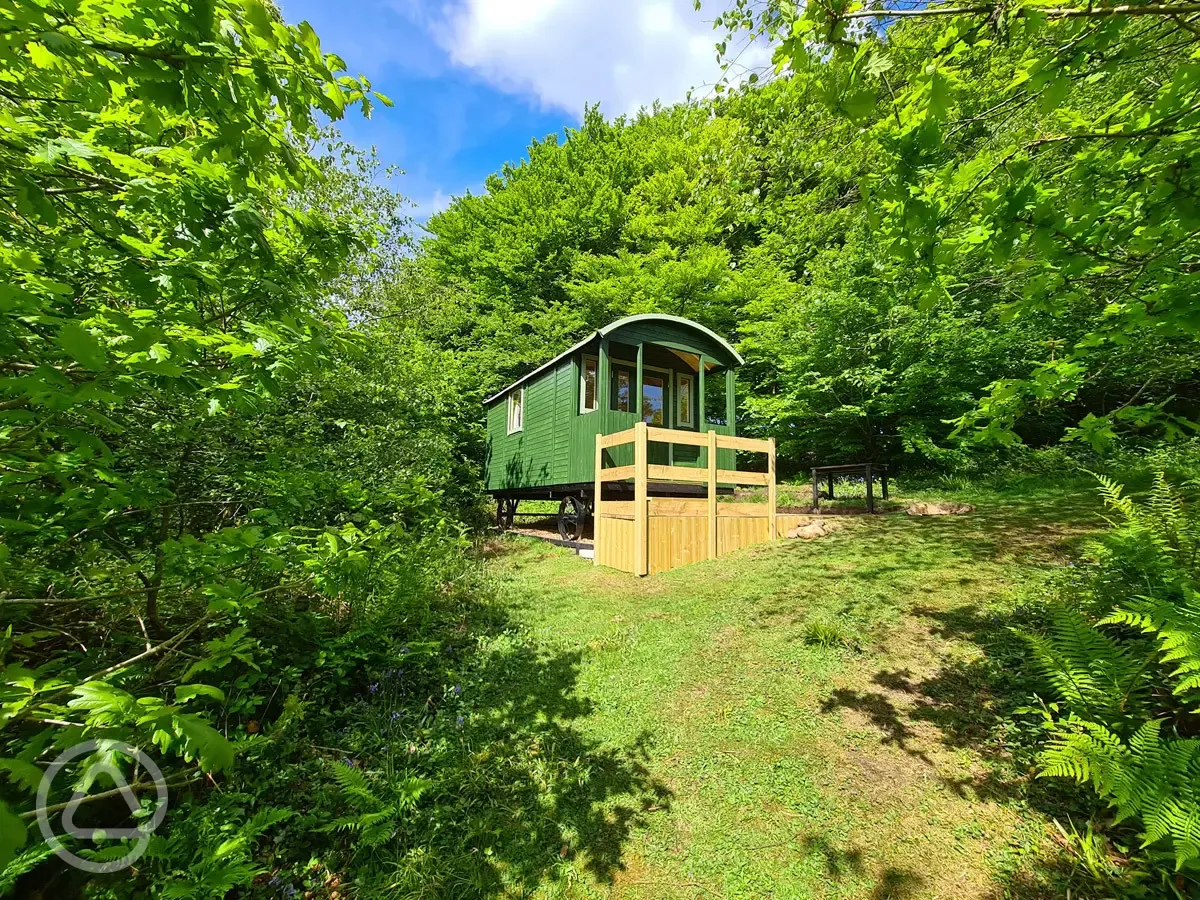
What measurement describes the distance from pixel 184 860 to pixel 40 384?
213 cm

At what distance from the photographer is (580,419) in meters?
9.26

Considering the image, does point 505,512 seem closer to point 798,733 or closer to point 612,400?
point 612,400

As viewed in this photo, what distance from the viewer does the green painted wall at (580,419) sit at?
905 centimetres

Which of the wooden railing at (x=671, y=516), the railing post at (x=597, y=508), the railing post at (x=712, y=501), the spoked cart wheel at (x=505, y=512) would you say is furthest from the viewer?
the spoked cart wheel at (x=505, y=512)

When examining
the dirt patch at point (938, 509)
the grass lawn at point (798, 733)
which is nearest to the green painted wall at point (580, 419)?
the dirt patch at point (938, 509)

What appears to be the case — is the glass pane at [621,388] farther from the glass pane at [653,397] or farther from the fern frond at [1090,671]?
the fern frond at [1090,671]

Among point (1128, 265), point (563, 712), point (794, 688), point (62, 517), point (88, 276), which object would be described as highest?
point (1128, 265)

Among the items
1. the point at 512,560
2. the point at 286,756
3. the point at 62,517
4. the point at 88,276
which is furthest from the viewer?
the point at 512,560

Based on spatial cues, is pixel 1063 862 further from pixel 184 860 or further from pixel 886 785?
pixel 184 860

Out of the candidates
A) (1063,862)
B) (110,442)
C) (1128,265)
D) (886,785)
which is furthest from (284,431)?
(1128,265)

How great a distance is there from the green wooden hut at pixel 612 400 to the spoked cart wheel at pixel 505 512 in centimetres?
157

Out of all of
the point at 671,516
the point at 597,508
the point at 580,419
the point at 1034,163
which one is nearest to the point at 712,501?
the point at 671,516

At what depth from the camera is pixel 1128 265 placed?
2.93 metres

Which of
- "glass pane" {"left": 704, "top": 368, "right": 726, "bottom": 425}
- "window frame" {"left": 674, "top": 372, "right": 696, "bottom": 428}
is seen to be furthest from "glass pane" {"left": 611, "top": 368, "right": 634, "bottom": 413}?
"glass pane" {"left": 704, "top": 368, "right": 726, "bottom": 425}
